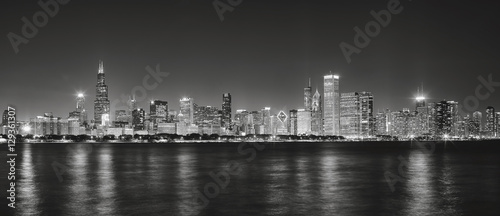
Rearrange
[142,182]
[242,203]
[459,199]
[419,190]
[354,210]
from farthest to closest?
1. [142,182]
2. [419,190]
3. [459,199]
4. [242,203]
5. [354,210]

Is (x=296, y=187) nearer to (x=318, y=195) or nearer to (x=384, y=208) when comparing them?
(x=318, y=195)

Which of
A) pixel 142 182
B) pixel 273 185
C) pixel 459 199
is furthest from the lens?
pixel 142 182

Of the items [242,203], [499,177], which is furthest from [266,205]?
[499,177]

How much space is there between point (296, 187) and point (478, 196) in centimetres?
1309

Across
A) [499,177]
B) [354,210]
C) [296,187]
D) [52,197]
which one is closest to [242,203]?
[354,210]

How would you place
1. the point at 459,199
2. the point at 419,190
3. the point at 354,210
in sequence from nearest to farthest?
the point at 354,210 < the point at 459,199 < the point at 419,190

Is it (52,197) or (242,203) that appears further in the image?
(52,197)

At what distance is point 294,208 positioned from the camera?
28.1m

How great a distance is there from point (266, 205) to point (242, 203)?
172 cm

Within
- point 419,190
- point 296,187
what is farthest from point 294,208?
point 419,190

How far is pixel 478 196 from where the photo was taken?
34.3 meters

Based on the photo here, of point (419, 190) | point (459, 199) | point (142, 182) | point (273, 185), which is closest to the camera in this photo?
point (459, 199)

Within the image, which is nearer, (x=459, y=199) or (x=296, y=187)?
(x=459, y=199)

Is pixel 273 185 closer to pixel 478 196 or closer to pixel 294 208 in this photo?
pixel 294 208
